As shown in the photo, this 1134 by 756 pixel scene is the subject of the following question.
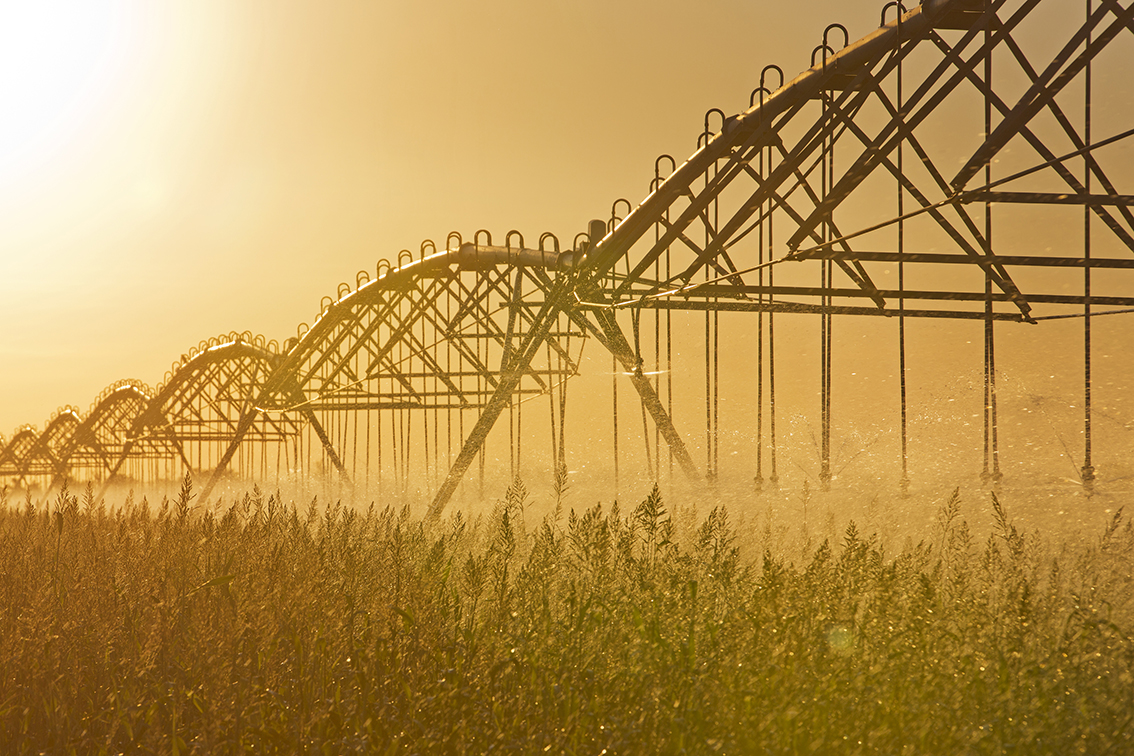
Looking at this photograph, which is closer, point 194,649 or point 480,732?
point 480,732

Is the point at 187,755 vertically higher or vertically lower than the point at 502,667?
lower

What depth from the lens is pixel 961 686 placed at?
3924mm

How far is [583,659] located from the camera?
4266 millimetres

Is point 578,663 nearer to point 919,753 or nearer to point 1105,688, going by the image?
point 919,753

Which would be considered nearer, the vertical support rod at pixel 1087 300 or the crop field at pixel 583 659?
the crop field at pixel 583 659

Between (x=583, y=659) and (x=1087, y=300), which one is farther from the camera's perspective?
(x=1087, y=300)

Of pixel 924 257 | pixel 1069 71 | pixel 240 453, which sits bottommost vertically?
pixel 240 453

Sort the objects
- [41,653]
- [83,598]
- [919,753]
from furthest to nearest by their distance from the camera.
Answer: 1. [83,598]
2. [41,653]
3. [919,753]

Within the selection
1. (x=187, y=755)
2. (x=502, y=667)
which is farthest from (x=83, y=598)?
Result: (x=502, y=667)

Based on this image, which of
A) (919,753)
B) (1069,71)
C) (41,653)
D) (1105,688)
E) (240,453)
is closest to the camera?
(919,753)

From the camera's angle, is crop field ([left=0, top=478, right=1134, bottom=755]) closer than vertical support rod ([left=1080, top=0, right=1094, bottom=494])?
Yes

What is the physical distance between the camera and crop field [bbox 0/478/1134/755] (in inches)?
146

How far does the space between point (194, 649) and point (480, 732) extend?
149cm

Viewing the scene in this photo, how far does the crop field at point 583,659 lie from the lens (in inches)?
146
